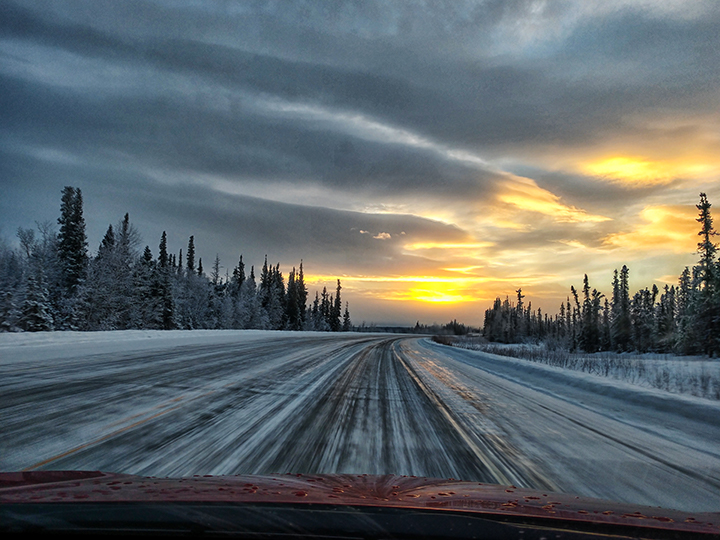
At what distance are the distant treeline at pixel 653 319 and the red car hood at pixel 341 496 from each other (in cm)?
4889

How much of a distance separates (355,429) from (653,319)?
92.0m

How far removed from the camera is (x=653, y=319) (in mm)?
77250

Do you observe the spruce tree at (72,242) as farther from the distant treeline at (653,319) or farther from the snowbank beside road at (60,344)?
the distant treeline at (653,319)

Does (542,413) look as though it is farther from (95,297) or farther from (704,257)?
(704,257)

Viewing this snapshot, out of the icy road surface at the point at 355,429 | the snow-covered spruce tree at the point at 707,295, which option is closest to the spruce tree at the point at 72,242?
the icy road surface at the point at 355,429

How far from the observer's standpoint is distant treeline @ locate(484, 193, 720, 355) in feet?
136

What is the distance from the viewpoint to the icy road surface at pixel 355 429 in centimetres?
413

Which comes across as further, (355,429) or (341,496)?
(355,429)

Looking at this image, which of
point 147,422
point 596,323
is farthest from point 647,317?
point 147,422

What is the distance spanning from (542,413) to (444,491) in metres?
5.78

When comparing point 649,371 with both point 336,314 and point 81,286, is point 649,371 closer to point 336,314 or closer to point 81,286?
point 81,286

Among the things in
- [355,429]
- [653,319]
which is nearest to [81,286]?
[355,429]

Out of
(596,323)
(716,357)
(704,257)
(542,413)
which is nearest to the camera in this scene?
(542,413)

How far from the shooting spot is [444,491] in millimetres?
2596
